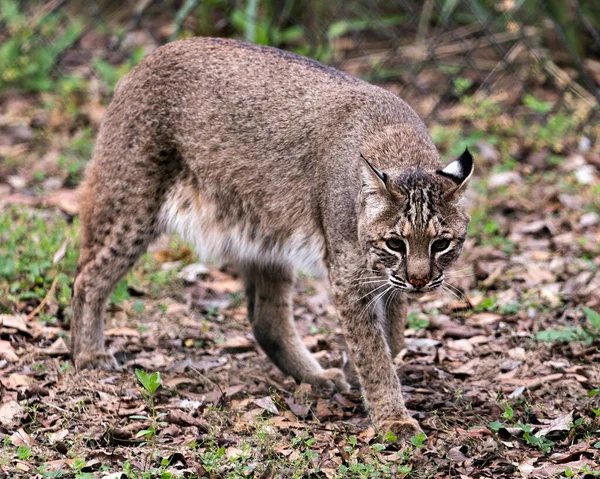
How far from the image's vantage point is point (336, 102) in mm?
5223

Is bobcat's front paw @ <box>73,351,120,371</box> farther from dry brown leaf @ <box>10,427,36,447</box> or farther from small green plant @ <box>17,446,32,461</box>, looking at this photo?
small green plant @ <box>17,446,32,461</box>

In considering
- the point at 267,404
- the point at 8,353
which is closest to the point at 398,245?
the point at 267,404

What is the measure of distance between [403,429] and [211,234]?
1.71 meters

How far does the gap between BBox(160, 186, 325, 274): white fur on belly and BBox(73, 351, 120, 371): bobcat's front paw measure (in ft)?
2.62

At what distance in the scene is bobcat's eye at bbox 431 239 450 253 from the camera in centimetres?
448

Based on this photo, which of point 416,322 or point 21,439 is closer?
point 21,439

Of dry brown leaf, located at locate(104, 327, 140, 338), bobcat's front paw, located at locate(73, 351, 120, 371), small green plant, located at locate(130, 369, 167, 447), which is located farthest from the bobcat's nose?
dry brown leaf, located at locate(104, 327, 140, 338)

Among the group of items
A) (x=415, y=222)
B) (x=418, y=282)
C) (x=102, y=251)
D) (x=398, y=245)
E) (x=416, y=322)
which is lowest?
(x=416, y=322)

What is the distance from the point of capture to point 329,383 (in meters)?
5.40

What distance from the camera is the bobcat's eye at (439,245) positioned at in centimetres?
448

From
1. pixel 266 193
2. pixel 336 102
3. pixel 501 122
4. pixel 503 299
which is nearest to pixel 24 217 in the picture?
pixel 266 193

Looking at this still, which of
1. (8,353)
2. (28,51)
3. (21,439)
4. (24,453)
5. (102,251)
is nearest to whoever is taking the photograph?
(24,453)

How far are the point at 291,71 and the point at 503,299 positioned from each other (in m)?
2.16

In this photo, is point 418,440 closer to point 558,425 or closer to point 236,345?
point 558,425
